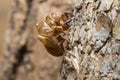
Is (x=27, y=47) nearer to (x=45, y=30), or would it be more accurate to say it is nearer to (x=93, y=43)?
(x=45, y=30)

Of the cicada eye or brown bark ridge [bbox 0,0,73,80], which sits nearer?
the cicada eye

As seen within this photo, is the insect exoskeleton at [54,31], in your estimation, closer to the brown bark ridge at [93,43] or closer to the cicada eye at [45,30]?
the cicada eye at [45,30]

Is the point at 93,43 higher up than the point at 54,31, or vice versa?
the point at 93,43

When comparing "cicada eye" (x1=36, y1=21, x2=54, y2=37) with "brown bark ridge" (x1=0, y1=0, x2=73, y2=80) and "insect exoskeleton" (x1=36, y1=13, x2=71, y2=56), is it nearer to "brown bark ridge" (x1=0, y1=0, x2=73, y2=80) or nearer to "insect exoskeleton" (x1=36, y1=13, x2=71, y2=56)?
"insect exoskeleton" (x1=36, y1=13, x2=71, y2=56)

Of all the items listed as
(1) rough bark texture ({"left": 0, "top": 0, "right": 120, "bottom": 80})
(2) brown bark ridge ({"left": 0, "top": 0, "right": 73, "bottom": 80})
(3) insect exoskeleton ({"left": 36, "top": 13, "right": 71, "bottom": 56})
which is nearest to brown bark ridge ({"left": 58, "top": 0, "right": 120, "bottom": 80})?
(1) rough bark texture ({"left": 0, "top": 0, "right": 120, "bottom": 80})

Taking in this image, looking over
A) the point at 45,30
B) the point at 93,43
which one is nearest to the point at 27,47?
the point at 45,30

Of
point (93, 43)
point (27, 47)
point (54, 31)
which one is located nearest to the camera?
point (93, 43)
